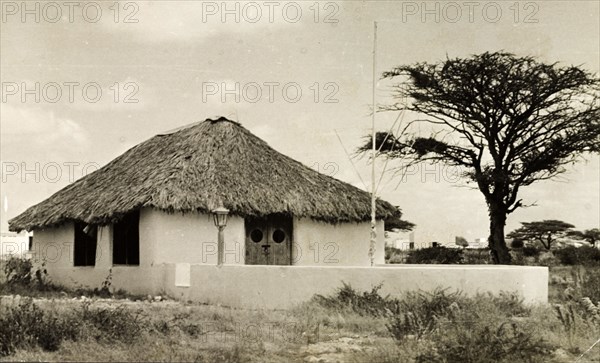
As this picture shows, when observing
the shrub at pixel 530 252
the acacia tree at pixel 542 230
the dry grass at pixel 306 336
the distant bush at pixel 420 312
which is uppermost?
the acacia tree at pixel 542 230

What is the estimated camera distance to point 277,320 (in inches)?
512

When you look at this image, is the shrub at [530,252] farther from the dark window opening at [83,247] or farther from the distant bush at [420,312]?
the distant bush at [420,312]

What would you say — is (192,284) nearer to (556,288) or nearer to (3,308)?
(3,308)

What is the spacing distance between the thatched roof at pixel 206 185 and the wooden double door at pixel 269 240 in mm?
698

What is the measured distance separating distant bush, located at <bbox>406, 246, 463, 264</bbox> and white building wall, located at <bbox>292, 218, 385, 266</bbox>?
316 inches

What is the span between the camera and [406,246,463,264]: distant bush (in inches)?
1151

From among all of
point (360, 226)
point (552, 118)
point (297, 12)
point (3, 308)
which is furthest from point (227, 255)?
point (552, 118)

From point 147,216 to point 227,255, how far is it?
1.95 metres

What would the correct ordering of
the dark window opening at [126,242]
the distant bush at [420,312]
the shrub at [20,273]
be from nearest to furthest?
the distant bush at [420,312]
the dark window opening at [126,242]
the shrub at [20,273]

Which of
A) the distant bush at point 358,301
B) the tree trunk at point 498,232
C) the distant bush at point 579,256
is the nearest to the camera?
the distant bush at point 358,301

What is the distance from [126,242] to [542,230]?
2815 cm

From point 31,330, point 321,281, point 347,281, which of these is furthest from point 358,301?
point 31,330

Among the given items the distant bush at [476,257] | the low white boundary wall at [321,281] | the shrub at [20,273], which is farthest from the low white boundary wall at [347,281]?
the distant bush at [476,257]

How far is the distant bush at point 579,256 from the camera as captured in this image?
97.4 feet
